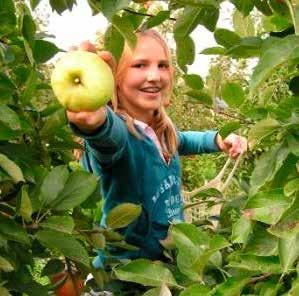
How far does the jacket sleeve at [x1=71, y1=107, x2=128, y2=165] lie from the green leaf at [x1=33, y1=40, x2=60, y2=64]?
0.44 feet

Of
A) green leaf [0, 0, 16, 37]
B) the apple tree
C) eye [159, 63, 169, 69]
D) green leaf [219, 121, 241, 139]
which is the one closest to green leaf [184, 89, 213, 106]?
the apple tree

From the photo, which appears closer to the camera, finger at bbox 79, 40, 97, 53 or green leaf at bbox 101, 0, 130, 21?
green leaf at bbox 101, 0, 130, 21

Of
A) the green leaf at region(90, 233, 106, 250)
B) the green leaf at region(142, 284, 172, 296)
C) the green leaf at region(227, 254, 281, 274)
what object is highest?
the green leaf at region(227, 254, 281, 274)

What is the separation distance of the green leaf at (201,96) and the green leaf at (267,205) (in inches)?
13.3

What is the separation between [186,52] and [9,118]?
0.98ft

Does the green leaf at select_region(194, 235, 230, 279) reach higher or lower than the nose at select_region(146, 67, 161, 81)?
lower

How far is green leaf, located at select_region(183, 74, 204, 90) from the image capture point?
3.61 feet

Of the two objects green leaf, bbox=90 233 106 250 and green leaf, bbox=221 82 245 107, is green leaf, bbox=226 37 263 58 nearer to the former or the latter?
green leaf, bbox=221 82 245 107

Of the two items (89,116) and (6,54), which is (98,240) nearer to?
(89,116)

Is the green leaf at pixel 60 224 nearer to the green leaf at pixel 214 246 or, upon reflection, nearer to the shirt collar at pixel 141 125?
the green leaf at pixel 214 246

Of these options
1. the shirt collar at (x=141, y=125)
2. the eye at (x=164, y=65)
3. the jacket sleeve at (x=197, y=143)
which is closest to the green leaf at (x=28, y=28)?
the shirt collar at (x=141, y=125)

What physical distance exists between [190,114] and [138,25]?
6.33m

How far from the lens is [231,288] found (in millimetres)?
806

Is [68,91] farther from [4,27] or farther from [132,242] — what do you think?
[132,242]
